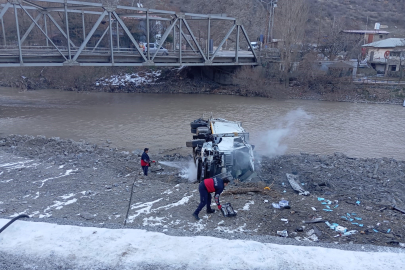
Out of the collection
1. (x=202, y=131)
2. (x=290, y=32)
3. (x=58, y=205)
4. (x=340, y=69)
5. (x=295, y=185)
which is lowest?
(x=295, y=185)

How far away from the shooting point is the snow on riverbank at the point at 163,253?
460cm

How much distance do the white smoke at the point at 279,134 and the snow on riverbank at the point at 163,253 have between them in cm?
999

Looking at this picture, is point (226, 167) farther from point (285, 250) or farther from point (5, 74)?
point (5, 74)

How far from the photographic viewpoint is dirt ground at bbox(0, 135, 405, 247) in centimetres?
670

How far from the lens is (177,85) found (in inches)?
1481

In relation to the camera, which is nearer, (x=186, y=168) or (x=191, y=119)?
(x=186, y=168)

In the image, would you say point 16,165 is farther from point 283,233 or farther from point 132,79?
point 132,79

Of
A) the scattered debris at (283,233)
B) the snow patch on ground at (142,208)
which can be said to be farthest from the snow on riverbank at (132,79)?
the scattered debris at (283,233)

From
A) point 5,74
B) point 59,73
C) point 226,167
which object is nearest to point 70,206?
point 226,167

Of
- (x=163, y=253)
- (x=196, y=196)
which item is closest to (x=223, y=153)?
(x=196, y=196)

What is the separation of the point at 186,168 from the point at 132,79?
29.8m

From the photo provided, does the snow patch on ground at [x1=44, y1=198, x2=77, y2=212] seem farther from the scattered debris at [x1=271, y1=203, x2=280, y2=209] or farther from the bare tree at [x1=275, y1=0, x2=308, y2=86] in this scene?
the bare tree at [x1=275, y1=0, x2=308, y2=86]

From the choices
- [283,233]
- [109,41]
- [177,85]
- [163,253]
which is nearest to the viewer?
[163,253]

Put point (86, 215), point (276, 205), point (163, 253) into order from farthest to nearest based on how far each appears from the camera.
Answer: point (276, 205)
point (86, 215)
point (163, 253)
